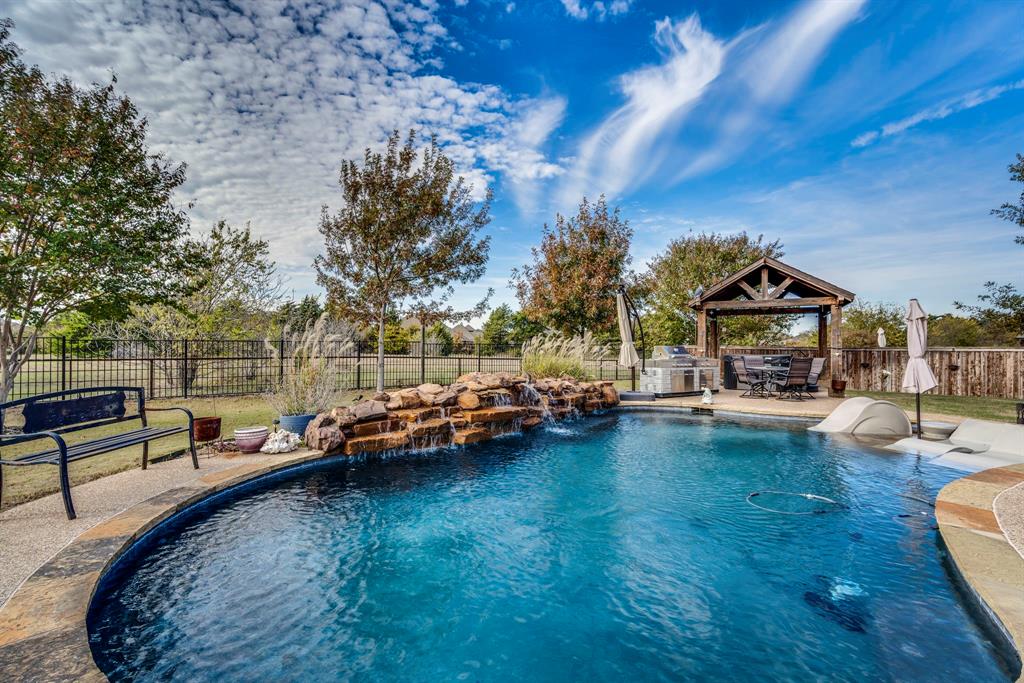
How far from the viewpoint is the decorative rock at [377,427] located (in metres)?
4.95

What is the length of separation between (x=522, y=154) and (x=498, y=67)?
6.76ft

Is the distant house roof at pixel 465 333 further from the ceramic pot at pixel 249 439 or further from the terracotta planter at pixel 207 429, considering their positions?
the ceramic pot at pixel 249 439

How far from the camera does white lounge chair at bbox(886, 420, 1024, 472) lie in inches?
182

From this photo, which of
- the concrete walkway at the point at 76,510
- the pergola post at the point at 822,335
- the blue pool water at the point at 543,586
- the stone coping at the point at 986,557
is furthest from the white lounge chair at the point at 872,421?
the concrete walkway at the point at 76,510

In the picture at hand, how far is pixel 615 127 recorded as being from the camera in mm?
9695

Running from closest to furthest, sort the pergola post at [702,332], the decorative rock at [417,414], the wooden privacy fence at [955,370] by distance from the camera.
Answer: the decorative rock at [417,414]
the wooden privacy fence at [955,370]
the pergola post at [702,332]

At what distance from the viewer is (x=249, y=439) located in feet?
14.6

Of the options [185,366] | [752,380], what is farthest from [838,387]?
[185,366]

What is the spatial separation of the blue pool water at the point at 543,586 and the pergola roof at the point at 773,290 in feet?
21.9

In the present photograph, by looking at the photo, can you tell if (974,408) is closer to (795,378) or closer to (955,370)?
(795,378)

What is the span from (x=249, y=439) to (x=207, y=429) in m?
0.65

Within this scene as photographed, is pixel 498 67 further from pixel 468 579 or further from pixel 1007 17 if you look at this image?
pixel 468 579

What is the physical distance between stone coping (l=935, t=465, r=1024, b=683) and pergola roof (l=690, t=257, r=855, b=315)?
7081 mm

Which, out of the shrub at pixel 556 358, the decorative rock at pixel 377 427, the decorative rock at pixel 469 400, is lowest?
the decorative rock at pixel 377 427
